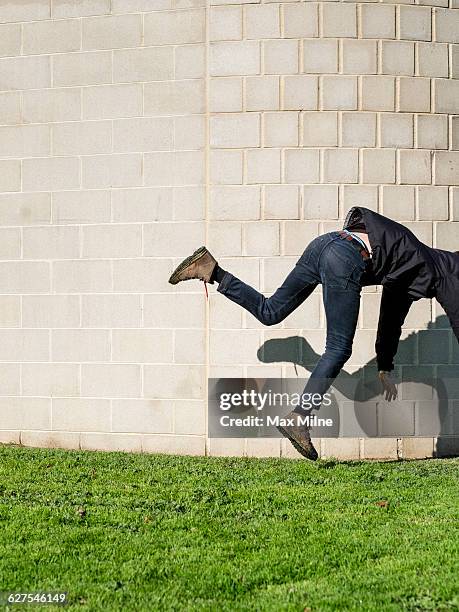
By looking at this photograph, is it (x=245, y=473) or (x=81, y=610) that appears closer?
(x=81, y=610)

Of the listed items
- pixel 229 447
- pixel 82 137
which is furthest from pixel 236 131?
pixel 229 447

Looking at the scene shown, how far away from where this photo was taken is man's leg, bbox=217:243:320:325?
20.1ft

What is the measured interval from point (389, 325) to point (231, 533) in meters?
2.36

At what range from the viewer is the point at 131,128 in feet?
23.3

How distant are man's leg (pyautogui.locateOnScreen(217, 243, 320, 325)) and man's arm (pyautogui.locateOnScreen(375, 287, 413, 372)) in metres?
0.54

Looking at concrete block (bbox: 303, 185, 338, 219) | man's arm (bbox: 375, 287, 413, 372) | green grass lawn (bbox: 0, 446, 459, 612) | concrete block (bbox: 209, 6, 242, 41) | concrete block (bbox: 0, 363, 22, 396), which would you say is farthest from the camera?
concrete block (bbox: 0, 363, 22, 396)

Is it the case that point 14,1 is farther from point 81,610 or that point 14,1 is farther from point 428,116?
point 81,610

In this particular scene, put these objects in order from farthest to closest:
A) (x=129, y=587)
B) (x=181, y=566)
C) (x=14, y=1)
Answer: (x=14, y=1)
(x=181, y=566)
(x=129, y=587)

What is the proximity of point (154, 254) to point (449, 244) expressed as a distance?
2279 mm

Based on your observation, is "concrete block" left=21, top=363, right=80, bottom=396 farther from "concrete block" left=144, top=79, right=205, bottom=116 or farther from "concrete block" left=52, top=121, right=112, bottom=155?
"concrete block" left=144, top=79, right=205, bottom=116

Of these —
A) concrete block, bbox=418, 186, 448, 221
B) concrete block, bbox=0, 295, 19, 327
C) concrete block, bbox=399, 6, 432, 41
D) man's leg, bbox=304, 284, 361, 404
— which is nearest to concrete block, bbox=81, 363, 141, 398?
concrete block, bbox=0, 295, 19, 327

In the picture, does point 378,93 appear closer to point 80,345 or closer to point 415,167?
point 415,167

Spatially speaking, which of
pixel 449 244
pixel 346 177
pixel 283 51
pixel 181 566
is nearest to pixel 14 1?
pixel 283 51

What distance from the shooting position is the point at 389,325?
635 centimetres
